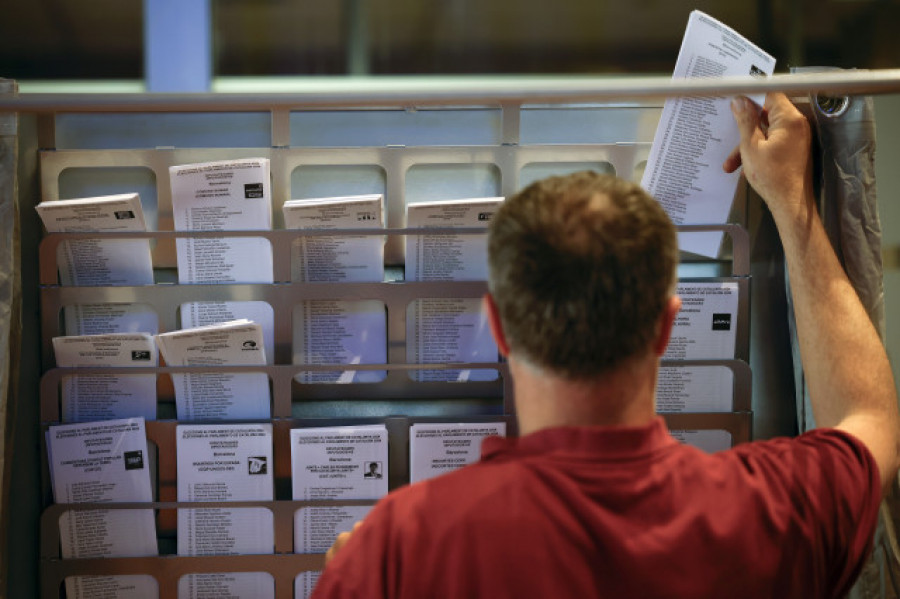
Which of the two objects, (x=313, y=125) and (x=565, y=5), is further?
(x=565, y=5)

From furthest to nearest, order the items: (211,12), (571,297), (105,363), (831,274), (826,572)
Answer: (211,12) < (105,363) < (831,274) < (826,572) < (571,297)

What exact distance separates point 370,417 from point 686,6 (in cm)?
129

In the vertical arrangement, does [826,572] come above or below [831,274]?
below

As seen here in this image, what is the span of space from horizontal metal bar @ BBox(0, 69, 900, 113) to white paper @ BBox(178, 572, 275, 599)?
0.73 m

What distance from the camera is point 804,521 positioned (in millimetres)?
734

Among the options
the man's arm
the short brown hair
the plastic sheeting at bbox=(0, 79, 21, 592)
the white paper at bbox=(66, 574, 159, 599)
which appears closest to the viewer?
the short brown hair

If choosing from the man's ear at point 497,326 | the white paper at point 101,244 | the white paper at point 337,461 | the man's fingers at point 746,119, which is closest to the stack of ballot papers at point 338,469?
the white paper at point 337,461

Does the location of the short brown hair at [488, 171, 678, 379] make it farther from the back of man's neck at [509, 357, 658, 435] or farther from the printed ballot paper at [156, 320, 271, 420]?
the printed ballot paper at [156, 320, 271, 420]

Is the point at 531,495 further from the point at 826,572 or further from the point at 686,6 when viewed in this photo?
the point at 686,6

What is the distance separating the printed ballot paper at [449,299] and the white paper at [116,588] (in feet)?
1.80

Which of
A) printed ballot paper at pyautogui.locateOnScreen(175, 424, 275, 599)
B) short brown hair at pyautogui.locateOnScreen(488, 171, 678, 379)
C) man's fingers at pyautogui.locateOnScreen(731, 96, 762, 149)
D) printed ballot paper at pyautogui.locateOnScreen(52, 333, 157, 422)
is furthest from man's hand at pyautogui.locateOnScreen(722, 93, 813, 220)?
printed ballot paper at pyautogui.locateOnScreen(52, 333, 157, 422)

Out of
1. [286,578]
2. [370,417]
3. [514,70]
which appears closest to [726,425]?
→ [370,417]

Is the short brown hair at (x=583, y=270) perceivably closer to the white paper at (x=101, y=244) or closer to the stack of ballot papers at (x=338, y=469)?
the stack of ballot papers at (x=338, y=469)

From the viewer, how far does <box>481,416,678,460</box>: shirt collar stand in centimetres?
67
